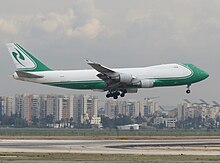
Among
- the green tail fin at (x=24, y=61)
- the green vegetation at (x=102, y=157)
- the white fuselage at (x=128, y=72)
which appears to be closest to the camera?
the green vegetation at (x=102, y=157)

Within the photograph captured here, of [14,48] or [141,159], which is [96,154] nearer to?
[141,159]

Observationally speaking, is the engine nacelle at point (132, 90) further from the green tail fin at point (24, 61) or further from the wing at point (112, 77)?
the green tail fin at point (24, 61)

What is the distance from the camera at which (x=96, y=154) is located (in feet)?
244

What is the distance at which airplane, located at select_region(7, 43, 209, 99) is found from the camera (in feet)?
317

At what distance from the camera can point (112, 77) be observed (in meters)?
97.7

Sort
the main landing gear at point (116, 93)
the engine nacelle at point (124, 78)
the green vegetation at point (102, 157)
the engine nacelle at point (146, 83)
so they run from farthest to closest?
the main landing gear at point (116, 93) → the engine nacelle at point (146, 83) → the engine nacelle at point (124, 78) → the green vegetation at point (102, 157)

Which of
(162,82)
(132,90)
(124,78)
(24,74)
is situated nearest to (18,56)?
(24,74)

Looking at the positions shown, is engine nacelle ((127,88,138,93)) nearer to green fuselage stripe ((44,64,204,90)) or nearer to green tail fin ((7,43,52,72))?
green fuselage stripe ((44,64,204,90))

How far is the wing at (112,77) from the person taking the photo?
96.9 m

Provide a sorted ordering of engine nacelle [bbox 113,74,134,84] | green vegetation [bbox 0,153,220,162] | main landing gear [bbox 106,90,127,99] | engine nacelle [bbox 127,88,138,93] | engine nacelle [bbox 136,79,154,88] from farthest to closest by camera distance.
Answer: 1. engine nacelle [bbox 127,88,138,93]
2. main landing gear [bbox 106,90,127,99]
3. engine nacelle [bbox 136,79,154,88]
4. engine nacelle [bbox 113,74,134,84]
5. green vegetation [bbox 0,153,220,162]

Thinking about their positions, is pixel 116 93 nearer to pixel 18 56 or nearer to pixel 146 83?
pixel 146 83

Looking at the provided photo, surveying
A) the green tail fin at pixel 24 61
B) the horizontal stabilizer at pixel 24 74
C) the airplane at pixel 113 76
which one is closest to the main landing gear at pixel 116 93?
the airplane at pixel 113 76

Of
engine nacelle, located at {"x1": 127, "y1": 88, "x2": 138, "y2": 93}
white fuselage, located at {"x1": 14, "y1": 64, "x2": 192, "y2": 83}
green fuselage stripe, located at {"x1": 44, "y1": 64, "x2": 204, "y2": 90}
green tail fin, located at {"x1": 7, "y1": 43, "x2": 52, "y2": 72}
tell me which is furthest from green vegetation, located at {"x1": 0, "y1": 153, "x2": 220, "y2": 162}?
engine nacelle, located at {"x1": 127, "y1": 88, "x2": 138, "y2": 93}

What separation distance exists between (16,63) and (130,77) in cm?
1631
